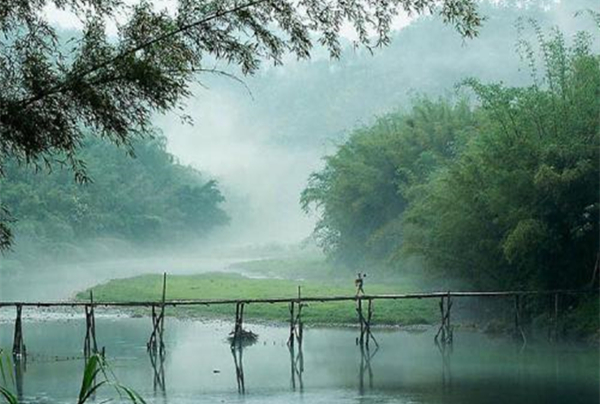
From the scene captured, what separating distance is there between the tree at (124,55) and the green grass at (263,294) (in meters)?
16.4

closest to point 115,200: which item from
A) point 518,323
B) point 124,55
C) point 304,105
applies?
point 304,105

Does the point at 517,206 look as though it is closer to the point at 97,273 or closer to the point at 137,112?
the point at 137,112

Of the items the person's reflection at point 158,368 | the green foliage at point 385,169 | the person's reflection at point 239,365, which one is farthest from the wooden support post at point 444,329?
the green foliage at point 385,169

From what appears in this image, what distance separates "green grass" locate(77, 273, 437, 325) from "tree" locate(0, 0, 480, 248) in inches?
645

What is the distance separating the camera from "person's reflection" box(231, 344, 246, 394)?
1520 centimetres

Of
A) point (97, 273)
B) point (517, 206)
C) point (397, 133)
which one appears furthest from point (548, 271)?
point (97, 273)

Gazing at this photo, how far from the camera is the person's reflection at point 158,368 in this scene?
49.7 ft

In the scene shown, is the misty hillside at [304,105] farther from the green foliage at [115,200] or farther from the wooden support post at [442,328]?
the wooden support post at [442,328]

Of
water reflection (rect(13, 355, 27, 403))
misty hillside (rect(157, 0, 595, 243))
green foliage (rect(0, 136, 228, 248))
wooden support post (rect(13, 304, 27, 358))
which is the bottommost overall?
water reflection (rect(13, 355, 27, 403))

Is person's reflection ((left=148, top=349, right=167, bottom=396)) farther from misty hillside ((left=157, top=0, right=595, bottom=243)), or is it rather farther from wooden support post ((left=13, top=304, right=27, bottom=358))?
misty hillside ((left=157, top=0, right=595, bottom=243))

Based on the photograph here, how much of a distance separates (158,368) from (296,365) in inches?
89.2

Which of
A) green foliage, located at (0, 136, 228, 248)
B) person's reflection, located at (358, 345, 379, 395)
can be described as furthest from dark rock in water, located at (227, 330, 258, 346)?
green foliage, located at (0, 136, 228, 248)

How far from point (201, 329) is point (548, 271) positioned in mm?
7542

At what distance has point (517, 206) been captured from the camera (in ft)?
64.6
